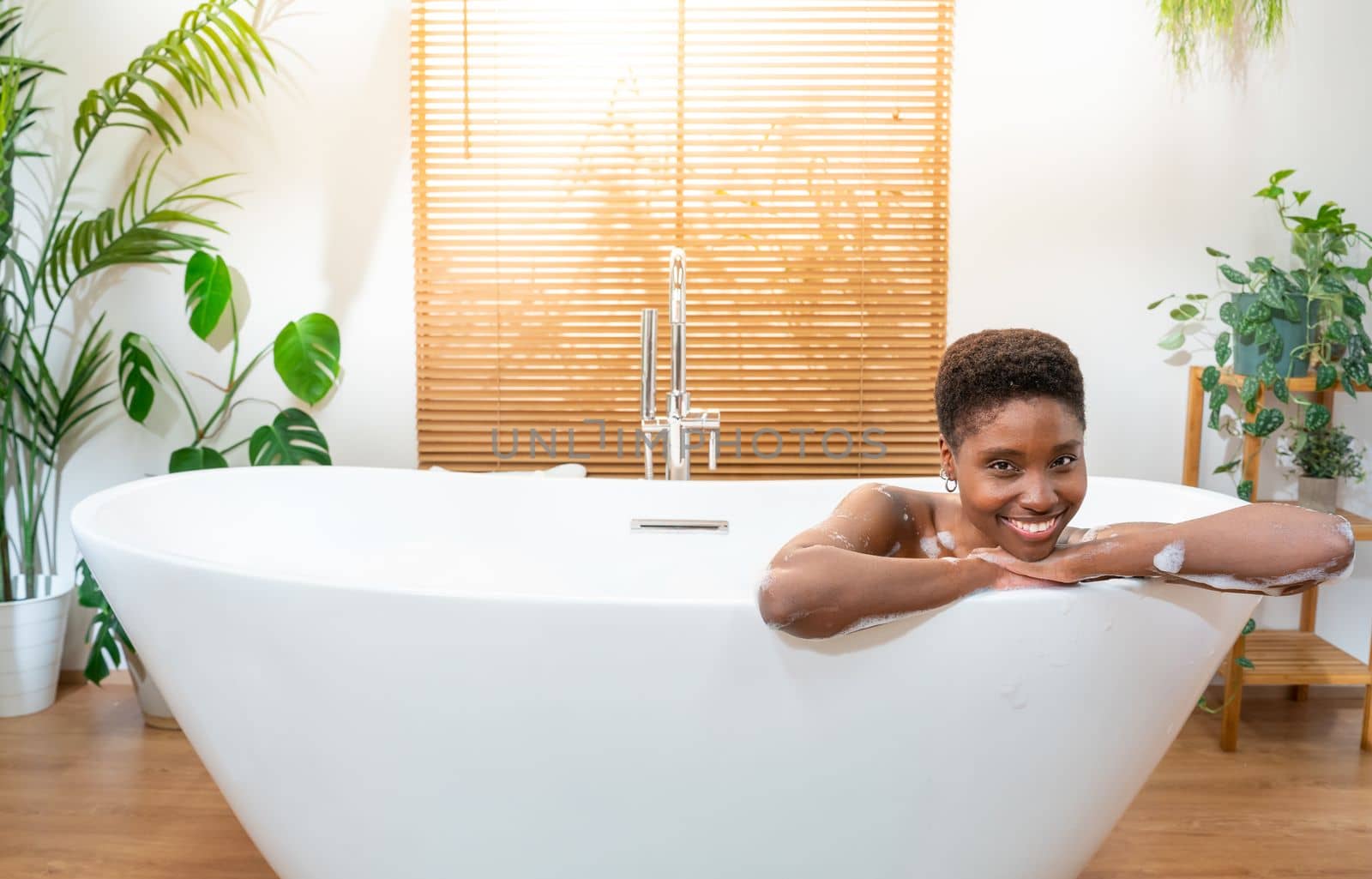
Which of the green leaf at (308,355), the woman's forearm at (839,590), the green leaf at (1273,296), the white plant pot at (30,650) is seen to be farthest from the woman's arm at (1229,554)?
the white plant pot at (30,650)

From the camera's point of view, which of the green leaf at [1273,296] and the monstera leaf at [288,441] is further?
the monstera leaf at [288,441]

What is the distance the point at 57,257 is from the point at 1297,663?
3110 millimetres

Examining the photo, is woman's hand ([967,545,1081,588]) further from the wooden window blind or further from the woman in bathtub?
the wooden window blind

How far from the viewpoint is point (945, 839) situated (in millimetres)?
1386

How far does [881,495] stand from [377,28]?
1.88 metres

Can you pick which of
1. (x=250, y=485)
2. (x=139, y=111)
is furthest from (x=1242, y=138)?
(x=139, y=111)

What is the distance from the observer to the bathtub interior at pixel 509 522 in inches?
84.4

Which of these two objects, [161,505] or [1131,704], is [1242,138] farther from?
[161,505]

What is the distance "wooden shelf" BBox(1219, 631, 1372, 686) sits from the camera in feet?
8.04

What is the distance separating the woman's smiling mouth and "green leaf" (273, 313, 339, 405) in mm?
1835

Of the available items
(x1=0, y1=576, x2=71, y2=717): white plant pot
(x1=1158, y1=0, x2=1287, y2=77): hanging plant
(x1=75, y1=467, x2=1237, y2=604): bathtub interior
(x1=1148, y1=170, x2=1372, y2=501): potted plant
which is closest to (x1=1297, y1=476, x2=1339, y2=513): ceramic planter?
(x1=1148, y1=170, x2=1372, y2=501): potted plant

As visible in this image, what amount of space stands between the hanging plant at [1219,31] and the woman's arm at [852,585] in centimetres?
186

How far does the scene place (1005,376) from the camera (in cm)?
133

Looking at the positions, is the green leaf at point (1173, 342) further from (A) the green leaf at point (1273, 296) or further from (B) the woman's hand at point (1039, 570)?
(B) the woman's hand at point (1039, 570)
